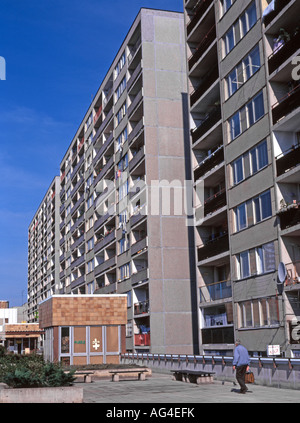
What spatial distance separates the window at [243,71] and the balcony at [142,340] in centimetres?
2139

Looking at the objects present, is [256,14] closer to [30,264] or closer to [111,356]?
[111,356]

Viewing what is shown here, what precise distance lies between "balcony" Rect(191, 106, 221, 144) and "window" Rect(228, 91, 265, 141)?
2886mm

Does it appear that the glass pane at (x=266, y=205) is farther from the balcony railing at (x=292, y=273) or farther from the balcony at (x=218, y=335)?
the balcony at (x=218, y=335)

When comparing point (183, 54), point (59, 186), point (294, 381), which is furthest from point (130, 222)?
point (59, 186)

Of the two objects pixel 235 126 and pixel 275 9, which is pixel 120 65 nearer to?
pixel 235 126

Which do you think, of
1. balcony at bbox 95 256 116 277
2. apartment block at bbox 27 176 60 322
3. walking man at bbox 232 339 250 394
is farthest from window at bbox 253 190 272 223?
apartment block at bbox 27 176 60 322

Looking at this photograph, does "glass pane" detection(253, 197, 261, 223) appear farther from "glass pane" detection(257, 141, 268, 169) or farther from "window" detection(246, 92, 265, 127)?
"window" detection(246, 92, 265, 127)

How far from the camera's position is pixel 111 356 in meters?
37.1

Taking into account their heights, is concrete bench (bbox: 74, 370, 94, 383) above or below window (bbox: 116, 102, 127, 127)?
below

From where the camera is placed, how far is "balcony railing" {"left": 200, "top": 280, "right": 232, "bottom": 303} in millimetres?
36097

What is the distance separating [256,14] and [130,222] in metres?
25.1

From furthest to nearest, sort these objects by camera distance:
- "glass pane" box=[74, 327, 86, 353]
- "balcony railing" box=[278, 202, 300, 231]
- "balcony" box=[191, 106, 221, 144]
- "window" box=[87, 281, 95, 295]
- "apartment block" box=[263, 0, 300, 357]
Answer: "window" box=[87, 281, 95, 295] < "balcony" box=[191, 106, 221, 144] < "glass pane" box=[74, 327, 86, 353] < "apartment block" box=[263, 0, 300, 357] < "balcony railing" box=[278, 202, 300, 231]

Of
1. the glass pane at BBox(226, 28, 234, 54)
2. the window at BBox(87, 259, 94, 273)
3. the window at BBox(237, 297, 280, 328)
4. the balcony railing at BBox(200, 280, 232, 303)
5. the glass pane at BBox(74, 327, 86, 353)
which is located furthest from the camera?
the window at BBox(87, 259, 94, 273)

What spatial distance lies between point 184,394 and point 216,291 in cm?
1926
